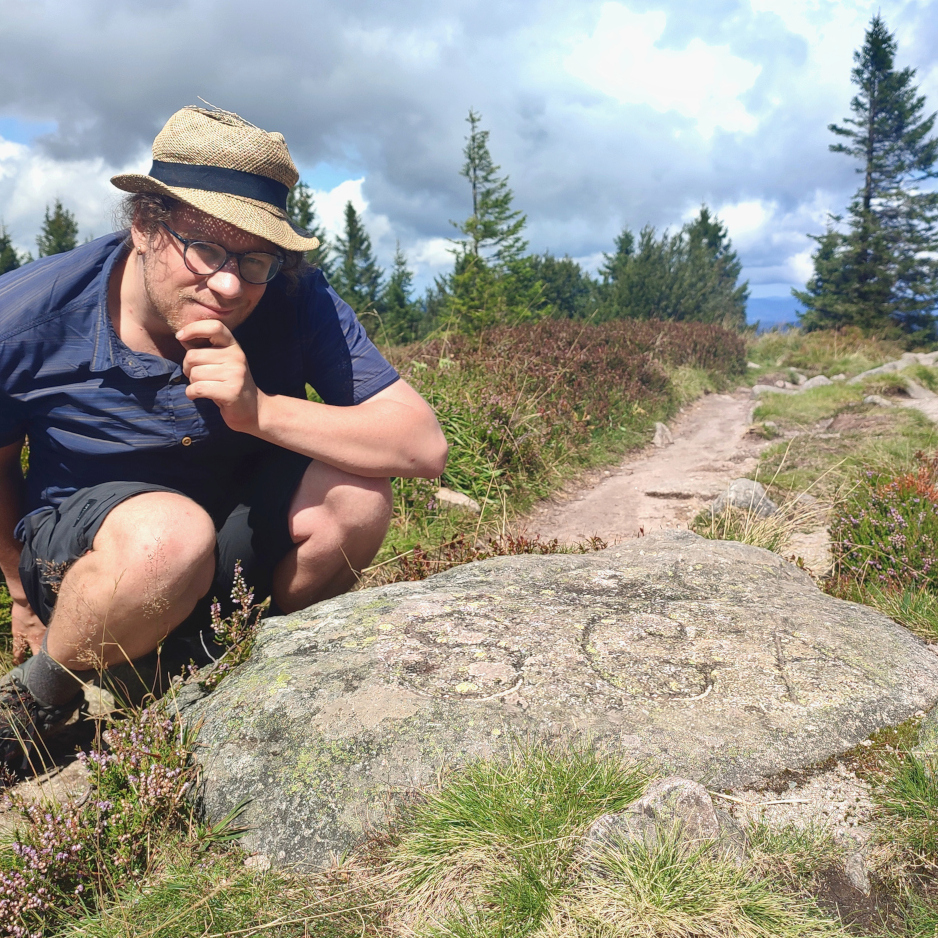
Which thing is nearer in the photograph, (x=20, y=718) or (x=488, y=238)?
(x=20, y=718)

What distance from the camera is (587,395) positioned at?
862cm

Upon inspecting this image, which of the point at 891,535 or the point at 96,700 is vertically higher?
the point at 891,535

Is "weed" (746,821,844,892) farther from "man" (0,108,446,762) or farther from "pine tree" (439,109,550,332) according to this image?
"pine tree" (439,109,550,332)

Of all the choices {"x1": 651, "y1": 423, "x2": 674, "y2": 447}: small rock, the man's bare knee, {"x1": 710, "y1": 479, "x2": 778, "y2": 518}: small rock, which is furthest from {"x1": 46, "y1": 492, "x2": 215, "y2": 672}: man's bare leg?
{"x1": 651, "y1": 423, "x2": 674, "y2": 447}: small rock

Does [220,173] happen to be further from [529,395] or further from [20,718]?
[529,395]

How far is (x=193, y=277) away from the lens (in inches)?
88.0

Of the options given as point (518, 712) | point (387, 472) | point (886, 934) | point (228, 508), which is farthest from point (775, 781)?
point (228, 508)

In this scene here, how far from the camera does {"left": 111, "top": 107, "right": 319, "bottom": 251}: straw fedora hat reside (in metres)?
2.18

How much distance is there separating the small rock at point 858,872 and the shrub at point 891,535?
2058mm

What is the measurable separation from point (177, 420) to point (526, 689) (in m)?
1.50

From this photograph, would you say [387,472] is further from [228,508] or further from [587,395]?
[587,395]

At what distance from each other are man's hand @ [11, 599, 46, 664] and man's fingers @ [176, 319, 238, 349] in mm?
1372

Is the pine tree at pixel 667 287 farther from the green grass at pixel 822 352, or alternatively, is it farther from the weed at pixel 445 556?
the weed at pixel 445 556

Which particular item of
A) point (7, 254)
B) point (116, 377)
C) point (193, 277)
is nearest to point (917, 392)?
point (193, 277)
